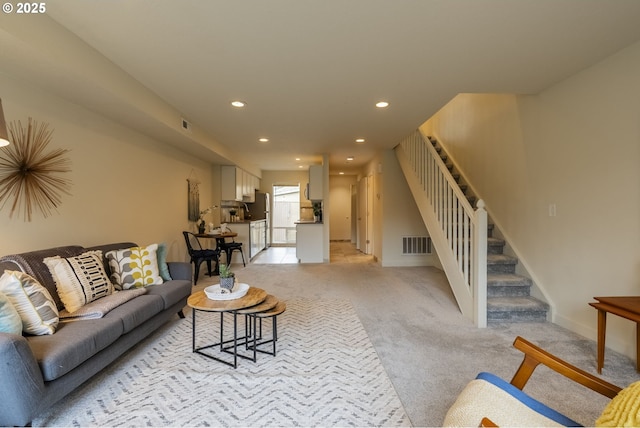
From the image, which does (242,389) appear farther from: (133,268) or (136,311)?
(133,268)

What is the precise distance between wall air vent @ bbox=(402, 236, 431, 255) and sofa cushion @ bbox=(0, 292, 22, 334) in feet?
19.3

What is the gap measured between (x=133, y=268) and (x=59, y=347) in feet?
4.18

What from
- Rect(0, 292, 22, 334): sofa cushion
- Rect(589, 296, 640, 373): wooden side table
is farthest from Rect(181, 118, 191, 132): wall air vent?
Rect(589, 296, 640, 373): wooden side table

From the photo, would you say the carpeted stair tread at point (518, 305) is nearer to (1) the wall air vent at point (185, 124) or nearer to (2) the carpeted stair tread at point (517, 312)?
(2) the carpeted stair tread at point (517, 312)

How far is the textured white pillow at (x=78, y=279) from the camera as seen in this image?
2.25m

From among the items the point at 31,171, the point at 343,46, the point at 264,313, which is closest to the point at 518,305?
the point at 264,313

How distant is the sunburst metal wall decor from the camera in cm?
233

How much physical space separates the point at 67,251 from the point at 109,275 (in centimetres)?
40

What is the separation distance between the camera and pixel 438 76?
9.52 ft

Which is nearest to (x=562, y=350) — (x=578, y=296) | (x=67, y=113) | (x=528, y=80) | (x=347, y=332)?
(x=578, y=296)

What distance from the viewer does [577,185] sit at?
2945 mm

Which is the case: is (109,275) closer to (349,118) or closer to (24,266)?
(24,266)

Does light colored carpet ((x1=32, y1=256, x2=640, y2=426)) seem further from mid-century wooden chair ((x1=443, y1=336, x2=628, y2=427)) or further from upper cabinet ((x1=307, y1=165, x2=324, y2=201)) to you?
upper cabinet ((x1=307, y1=165, x2=324, y2=201))

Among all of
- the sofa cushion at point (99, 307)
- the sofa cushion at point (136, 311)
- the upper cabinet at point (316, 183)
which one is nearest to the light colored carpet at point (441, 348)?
the sofa cushion at point (136, 311)
